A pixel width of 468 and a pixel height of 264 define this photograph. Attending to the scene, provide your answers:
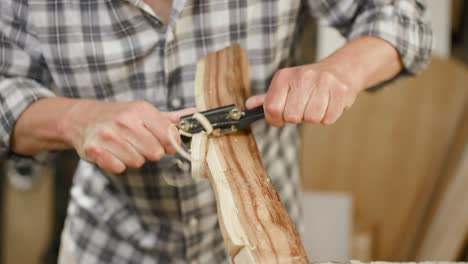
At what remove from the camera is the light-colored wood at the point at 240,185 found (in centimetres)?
62

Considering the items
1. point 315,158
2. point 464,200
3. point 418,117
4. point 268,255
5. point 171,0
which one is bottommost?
point 315,158

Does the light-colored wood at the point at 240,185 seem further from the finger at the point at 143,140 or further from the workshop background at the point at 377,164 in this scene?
the workshop background at the point at 377,164

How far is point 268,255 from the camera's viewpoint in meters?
0.61

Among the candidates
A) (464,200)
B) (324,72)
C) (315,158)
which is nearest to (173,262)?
(324,72)

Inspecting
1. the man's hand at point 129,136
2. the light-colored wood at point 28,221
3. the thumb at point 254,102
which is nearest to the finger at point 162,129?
the man's hand at point 129,136

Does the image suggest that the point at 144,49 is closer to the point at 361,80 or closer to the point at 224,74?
the point at 224,74

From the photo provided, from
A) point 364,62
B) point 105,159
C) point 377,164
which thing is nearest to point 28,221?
point 377,164

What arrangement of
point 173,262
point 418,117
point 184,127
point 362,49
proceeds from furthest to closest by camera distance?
point 418,117
point 173,262
point 362,49
point 184,127

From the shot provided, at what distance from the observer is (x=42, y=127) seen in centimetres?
85

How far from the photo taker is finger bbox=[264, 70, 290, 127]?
0.75 m

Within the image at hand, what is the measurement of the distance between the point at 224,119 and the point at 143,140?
0.35 ft

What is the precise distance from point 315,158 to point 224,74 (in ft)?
3.94

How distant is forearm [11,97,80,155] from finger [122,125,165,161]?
0.12 metres

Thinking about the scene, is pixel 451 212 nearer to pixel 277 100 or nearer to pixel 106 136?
pixel 277 100
